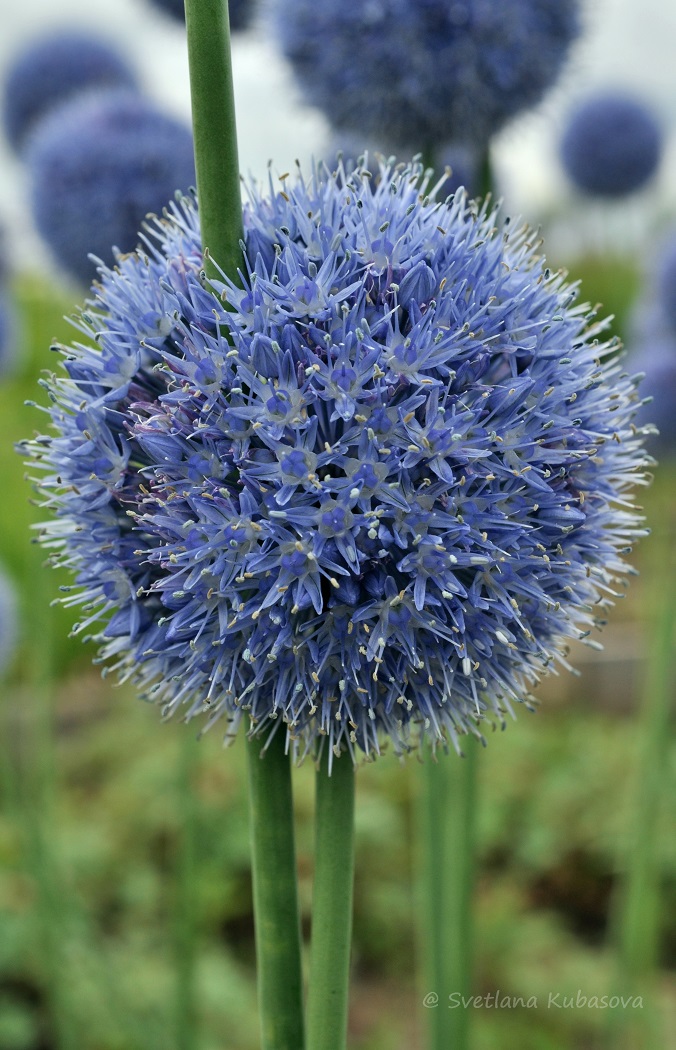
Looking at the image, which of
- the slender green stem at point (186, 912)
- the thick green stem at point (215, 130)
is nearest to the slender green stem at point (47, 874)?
the slender green stem at point (186, 912)

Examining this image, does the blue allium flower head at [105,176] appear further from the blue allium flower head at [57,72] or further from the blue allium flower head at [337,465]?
the blue allium flower head at [337,465]

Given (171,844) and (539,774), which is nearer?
(171,844)

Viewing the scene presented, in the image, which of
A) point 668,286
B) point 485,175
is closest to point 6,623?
point 485,175

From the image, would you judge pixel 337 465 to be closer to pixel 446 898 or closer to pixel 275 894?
pixel 275 894

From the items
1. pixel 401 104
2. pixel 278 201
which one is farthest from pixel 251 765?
pixel 401 104

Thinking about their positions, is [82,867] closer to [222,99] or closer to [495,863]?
[495,863]

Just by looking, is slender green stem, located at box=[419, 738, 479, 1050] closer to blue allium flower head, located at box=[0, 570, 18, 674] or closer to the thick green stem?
the thick green stem

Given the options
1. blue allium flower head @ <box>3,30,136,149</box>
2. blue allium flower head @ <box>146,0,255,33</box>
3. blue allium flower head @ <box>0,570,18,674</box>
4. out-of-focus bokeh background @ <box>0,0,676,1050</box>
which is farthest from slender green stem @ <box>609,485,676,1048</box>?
blue allium flower head @ <box>3,30,136,149</box>
